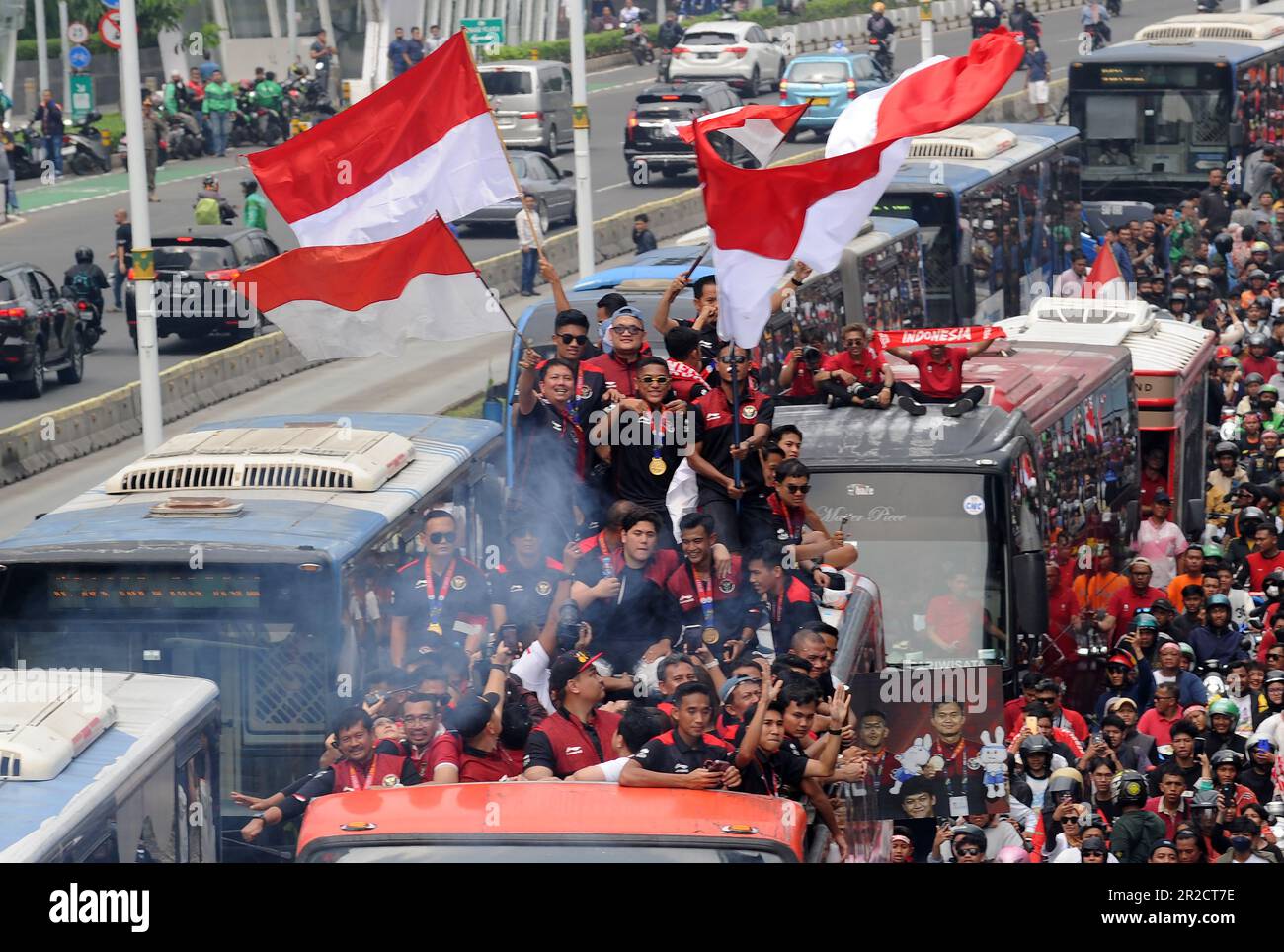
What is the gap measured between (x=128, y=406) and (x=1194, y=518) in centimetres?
1172

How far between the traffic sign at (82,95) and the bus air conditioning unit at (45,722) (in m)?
43.4

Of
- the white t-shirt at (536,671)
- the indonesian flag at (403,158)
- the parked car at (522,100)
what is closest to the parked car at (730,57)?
the parked car at (522,100)

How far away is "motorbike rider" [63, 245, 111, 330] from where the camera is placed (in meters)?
29.5

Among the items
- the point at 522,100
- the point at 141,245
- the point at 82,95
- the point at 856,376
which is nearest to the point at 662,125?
the point at 522,100

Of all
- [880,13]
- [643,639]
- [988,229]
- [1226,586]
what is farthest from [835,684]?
[880,13]

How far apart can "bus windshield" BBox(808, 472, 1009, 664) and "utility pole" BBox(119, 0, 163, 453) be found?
6.98 m

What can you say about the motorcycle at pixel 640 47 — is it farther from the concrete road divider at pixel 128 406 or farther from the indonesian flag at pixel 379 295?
the indonesian flag at pixel 379 295

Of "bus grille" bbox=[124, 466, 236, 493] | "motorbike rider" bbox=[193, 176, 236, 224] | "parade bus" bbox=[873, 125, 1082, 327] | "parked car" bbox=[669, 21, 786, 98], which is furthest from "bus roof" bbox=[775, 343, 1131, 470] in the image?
"parked car" bbox=[669, 21, 786, 98]

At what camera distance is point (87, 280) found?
A: 97.5ft

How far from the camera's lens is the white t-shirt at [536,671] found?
9242 millimetres

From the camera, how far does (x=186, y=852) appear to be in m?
8.91

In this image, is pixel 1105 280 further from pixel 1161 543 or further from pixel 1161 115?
pixel 1161 115

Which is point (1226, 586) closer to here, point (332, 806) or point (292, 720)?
point (292, 720)
